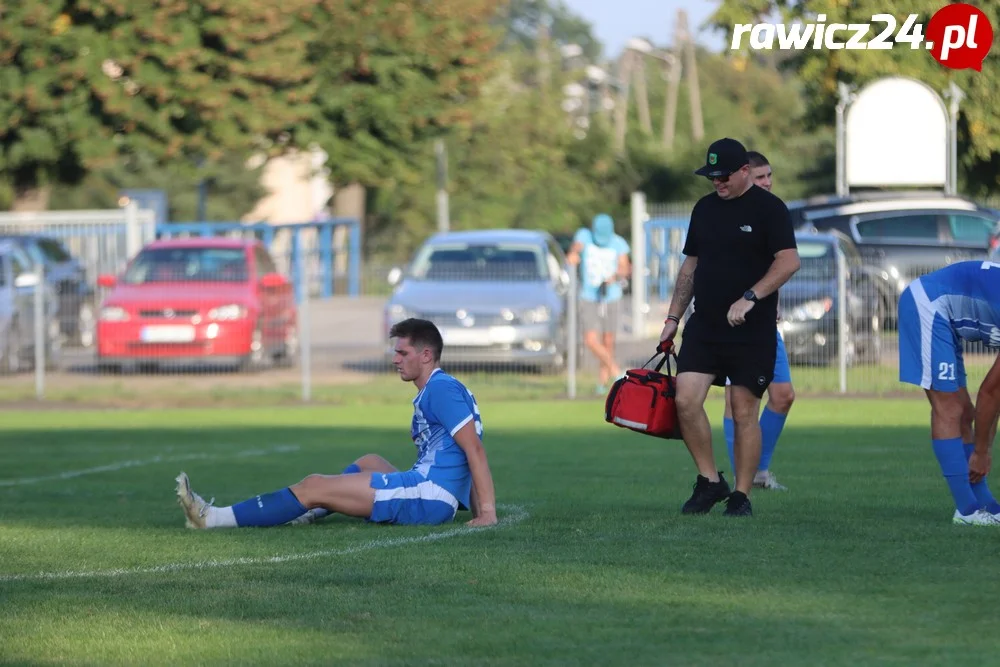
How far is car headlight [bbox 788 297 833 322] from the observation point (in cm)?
2023

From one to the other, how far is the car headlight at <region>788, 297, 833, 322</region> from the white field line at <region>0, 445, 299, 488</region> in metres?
7.19

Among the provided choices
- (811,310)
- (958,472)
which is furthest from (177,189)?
(958,472)

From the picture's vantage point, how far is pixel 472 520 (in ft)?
29.8

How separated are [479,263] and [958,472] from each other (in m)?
13.9

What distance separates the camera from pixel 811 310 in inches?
800

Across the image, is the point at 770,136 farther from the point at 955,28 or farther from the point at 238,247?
the point at 238,247

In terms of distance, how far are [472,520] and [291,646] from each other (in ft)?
9.74

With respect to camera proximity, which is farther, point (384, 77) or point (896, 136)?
point (384, 77)

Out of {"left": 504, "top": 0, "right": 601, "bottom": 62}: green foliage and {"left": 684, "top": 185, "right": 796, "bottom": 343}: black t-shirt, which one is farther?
{"left": 504, "top": 0, "right": 601, "bottom": 62}: green foliage

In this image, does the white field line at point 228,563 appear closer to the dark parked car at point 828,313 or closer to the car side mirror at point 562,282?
the dark parked car at point 828,313

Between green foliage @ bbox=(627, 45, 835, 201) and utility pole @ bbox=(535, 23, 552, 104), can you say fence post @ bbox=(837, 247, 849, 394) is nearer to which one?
green foliage @ bbox=(627, 45, 835, 201)

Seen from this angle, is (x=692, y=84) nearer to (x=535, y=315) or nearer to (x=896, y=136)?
(x=896, y=136)

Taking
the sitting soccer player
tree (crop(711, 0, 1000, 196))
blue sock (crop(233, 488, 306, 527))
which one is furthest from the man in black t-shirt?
tree (crop(711, 0, 1000, 196))

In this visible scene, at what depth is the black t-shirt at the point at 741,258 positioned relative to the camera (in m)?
9.12
